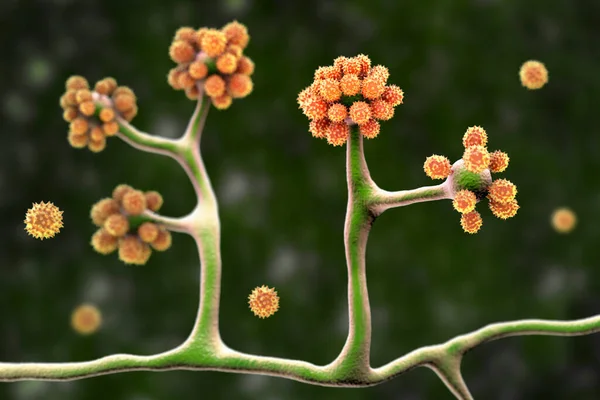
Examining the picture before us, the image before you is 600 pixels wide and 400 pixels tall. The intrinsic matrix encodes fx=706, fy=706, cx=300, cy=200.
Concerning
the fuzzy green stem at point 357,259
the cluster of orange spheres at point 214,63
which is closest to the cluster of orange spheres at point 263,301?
the fuzzy green stem at point 357,259

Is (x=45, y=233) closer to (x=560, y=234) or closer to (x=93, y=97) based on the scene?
(x=93, y=97)

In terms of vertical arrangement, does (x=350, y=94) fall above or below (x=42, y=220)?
above

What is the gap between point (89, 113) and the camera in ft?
5.41

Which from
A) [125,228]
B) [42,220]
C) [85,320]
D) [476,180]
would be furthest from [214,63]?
[85,320]

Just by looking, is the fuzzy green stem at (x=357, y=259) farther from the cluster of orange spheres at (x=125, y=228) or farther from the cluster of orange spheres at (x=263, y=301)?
the cluster of orange spheres at (x=125, y=228)

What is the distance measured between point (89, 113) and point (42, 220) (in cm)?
36

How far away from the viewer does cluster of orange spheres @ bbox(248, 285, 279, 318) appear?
1.33 metres

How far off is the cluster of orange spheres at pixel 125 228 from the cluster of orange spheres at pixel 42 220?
0.54ft

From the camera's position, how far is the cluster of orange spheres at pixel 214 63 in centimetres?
164

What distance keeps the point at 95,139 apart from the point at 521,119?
5.96ft

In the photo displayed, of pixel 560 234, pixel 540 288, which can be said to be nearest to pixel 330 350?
pixel 540 288

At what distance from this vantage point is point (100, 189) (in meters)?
2.74

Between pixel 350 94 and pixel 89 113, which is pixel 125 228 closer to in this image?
pixel 89 113

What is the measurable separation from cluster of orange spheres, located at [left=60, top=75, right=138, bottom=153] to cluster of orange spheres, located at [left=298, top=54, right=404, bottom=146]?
1.83 ft
